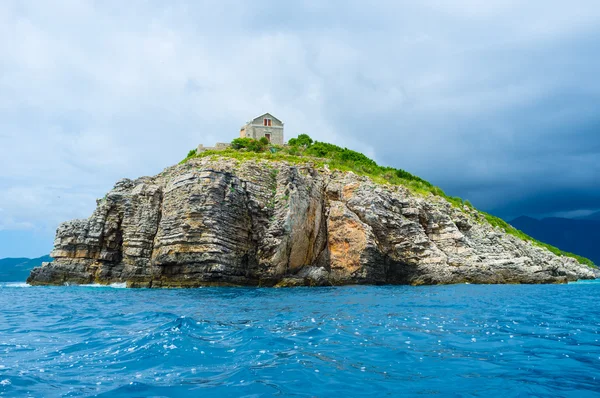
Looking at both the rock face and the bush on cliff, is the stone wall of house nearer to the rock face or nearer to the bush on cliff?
the bush on cliff

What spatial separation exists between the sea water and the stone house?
53.5 metres

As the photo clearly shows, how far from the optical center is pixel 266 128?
66812 millimetres

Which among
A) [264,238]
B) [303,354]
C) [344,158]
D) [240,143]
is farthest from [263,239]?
[344,158]

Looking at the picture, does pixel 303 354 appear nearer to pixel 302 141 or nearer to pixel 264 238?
pixel 264 238

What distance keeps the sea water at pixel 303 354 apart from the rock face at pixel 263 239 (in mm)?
17448

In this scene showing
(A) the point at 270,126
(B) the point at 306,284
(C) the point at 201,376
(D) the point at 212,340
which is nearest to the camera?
(C) the point at 201,376

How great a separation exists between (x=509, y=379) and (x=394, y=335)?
4.08m

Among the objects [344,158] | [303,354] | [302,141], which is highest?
[302,141]

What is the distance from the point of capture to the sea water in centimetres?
659

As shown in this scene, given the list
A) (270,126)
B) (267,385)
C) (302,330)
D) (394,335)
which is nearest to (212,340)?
(302,330)

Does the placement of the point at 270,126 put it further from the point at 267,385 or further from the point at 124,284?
the point at 267,385

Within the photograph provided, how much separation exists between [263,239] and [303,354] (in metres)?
26.1

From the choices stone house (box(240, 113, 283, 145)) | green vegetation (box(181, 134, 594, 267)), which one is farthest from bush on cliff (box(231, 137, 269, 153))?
stone house (box(240, 113, 283, 145))

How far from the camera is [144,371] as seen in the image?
7.51 metres
